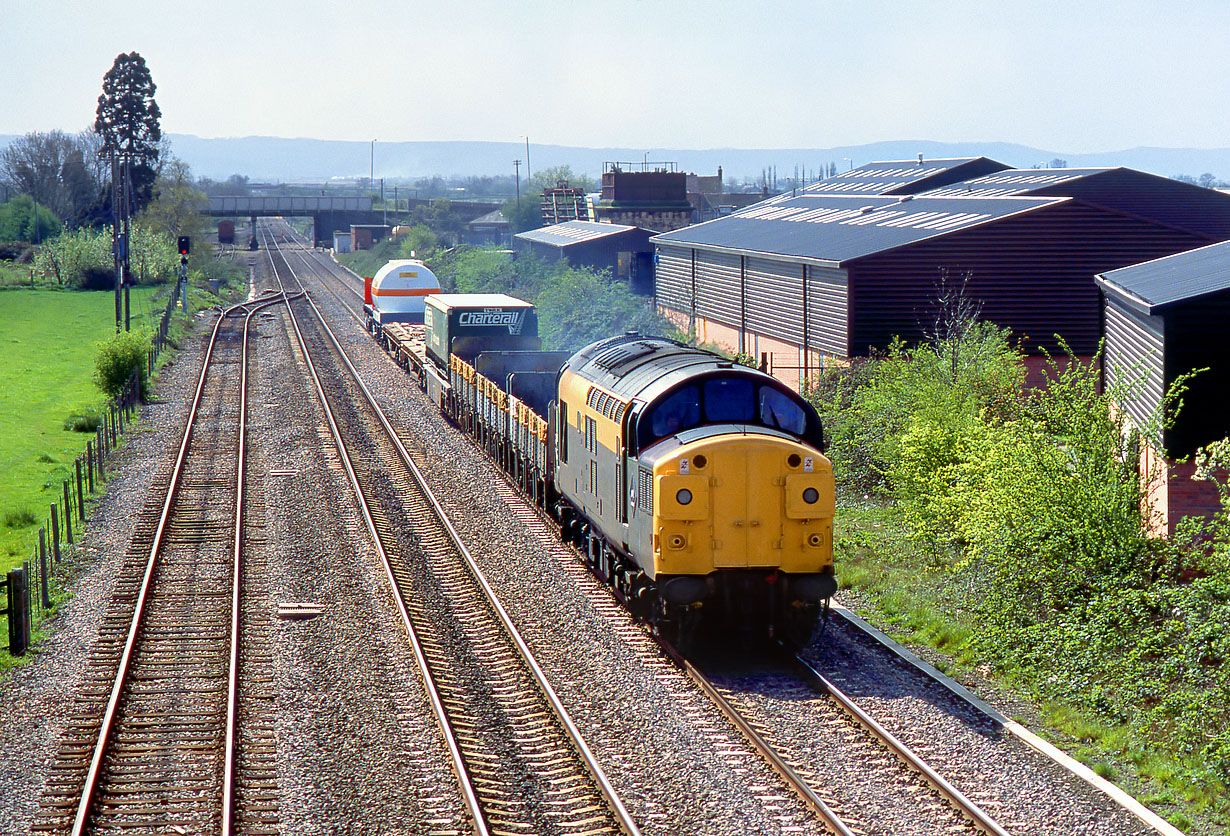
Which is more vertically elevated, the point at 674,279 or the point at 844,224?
the point at 844,224

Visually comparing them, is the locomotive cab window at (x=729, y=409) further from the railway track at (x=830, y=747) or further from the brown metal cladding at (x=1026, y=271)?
the brown metal cladding at (x=1026, y=271)

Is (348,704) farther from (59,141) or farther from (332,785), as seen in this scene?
(59,141)

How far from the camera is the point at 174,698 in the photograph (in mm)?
15680

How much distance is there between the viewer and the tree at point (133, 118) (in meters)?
104

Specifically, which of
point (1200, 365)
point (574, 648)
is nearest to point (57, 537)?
point (574, 648)

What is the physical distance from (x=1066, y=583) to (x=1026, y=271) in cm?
2358

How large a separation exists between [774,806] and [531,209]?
143 meters

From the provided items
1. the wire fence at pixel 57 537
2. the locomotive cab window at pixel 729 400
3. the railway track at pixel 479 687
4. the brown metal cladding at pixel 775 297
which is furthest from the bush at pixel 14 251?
the locomotive cab window at pixel 729 400

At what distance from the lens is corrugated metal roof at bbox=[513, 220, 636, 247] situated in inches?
3031

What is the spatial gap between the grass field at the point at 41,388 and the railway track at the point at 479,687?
7280mm

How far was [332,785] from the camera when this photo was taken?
509 inches

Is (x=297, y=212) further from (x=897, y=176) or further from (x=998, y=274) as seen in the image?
(x=998, y=274)

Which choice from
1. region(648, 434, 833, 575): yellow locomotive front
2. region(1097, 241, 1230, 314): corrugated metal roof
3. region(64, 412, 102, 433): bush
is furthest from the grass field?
region(1097, 241, 1230, 314): corrugated metal roof

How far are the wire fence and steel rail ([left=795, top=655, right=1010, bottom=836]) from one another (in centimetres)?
1106
